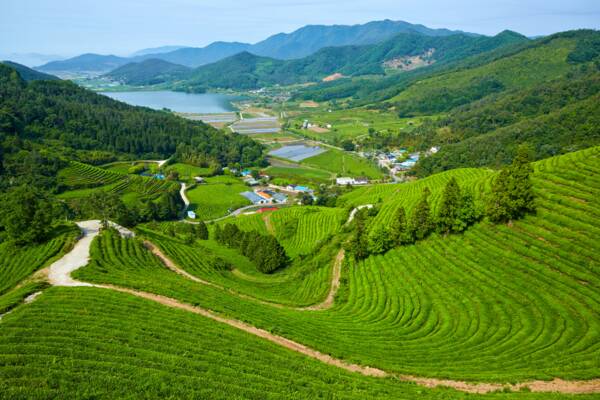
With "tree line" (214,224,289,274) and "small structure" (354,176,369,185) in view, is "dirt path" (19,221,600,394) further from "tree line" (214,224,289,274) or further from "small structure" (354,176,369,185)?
"small structure" (354,176,369,185)

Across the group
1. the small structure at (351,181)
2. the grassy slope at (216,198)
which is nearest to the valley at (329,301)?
the grassy slope at (216,198)

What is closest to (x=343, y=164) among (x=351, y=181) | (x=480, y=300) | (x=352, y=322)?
(x=351, y=181)

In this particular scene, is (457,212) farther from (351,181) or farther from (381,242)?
(351,181)

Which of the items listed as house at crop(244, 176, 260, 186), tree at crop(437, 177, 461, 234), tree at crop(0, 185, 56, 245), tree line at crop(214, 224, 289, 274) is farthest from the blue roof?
tree at crop(437, 177, 461, 234)

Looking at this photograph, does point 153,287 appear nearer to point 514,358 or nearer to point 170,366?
point 170,366

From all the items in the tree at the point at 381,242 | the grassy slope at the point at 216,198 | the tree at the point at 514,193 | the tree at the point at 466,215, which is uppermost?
the tree at the point at 514,193

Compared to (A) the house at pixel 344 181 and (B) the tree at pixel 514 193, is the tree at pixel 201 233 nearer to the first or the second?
(B) the tree at pixel 514 193
